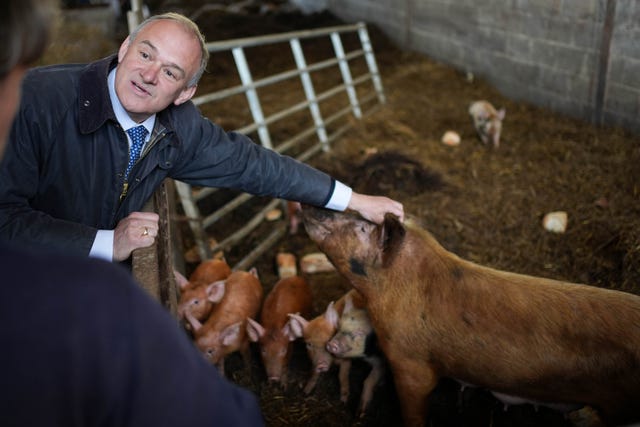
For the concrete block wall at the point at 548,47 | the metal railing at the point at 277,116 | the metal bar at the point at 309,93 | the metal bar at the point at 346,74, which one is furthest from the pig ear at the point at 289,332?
the concrete block wall at the point at 548,47

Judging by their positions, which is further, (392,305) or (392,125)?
(392,125)

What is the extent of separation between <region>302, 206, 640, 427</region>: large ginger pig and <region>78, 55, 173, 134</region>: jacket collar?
3.90 feet

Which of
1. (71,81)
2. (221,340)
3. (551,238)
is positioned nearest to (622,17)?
(551,238)

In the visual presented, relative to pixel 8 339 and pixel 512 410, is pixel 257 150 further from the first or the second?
pixel 8 339

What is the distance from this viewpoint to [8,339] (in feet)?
2.65

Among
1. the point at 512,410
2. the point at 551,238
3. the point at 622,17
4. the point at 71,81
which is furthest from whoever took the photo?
the point at 622,17

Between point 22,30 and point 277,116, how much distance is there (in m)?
5.10

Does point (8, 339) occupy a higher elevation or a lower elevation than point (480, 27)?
higher

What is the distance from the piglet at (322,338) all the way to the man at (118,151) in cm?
83

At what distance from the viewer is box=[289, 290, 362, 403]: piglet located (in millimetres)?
3568

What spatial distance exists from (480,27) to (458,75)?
81 cm

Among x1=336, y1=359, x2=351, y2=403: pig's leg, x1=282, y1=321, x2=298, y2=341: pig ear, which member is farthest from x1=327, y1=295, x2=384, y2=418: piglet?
x1=282, y1=321, x2=298, y2=341: pig ear

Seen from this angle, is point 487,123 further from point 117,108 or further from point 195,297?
point 117,108

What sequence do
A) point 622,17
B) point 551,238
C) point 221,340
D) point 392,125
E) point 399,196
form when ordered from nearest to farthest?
point 221,340
point 551,238
point 399,196
point 622,17
point 392,125
